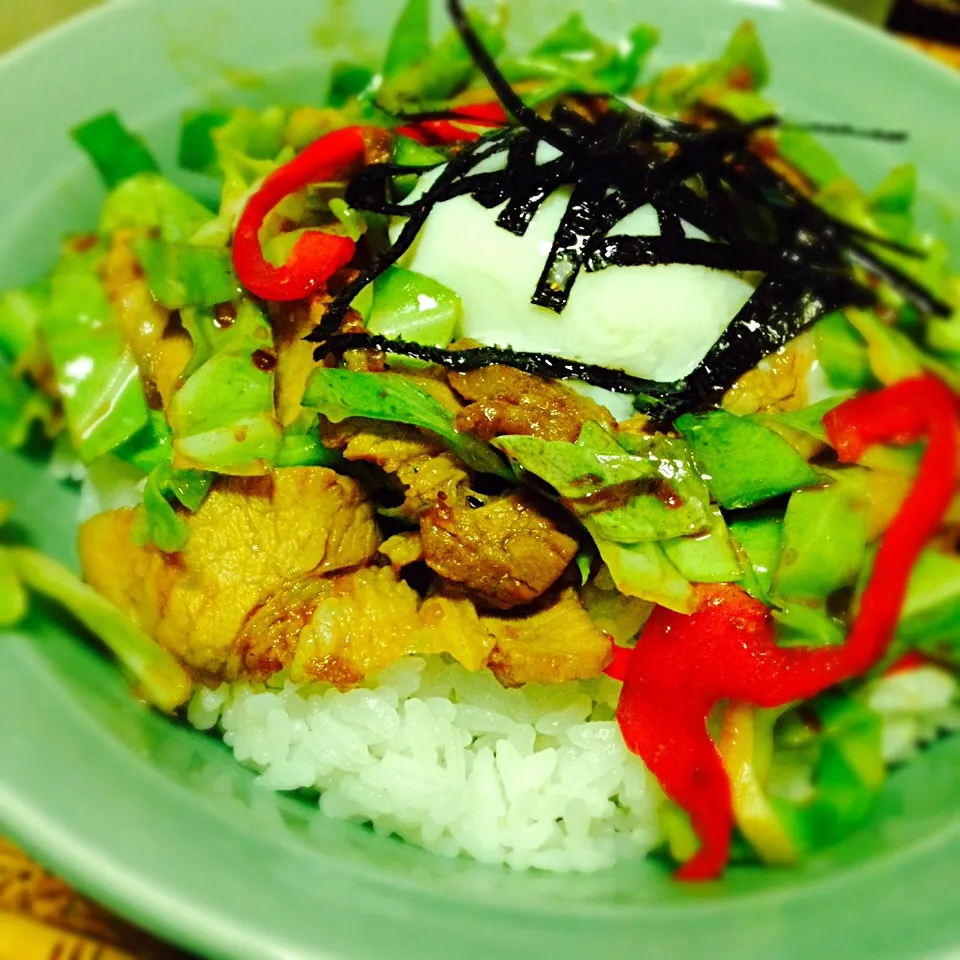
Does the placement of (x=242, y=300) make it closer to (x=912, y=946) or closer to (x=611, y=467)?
(x=611, y=467)

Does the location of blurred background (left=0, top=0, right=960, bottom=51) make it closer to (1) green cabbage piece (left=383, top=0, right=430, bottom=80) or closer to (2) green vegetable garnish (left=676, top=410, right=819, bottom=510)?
(1) green cabbage piece (left=383, top=0, right=430, bottom=80)

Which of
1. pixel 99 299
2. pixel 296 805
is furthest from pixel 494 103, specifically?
pixel 296 805

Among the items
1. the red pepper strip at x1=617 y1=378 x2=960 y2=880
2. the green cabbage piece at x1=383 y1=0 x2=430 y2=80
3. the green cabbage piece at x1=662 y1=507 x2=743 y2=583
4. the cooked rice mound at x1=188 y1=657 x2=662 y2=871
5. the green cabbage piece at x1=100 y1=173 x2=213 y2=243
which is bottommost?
the cooked rice mound at x1=188 y1=657 x2=662 y2=871

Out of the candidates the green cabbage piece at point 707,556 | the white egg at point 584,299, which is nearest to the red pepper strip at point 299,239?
the white egg at point 584,299

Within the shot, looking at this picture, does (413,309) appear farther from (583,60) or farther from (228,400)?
(583,60)

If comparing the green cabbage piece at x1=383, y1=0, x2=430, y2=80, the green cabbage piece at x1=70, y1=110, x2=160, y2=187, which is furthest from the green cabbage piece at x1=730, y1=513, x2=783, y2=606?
the green cabbage piece at x1=70, y1=110, x2=160, y2=187

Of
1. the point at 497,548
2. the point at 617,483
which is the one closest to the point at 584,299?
the point at 617,483
